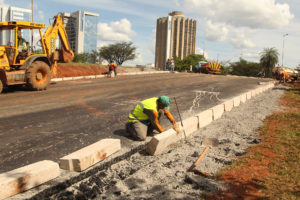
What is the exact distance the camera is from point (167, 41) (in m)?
130

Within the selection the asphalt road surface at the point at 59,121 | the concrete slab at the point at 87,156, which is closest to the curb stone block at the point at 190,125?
the asphalt road surface at the point at 59,121

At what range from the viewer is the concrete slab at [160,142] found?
5.28 meters

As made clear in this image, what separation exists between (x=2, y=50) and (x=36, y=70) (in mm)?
1655

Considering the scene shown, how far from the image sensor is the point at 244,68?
68.2m

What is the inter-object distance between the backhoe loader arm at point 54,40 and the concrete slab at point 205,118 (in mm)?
9088

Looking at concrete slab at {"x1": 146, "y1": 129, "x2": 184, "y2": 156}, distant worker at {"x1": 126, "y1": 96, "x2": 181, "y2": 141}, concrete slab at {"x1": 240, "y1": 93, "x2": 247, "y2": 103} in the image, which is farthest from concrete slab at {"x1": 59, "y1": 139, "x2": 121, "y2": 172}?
concrete slab at {"x1": 240, "y1": 93, "x2": 247, "y2": 103}

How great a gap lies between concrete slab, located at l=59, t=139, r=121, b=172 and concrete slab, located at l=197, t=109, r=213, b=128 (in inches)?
124

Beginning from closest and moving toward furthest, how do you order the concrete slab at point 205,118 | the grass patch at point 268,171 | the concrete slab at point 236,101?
the grass patch at point 268,171
the concrete slab at point 205,118
the concrete slab at point 236,101

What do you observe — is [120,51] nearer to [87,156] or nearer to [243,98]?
[243,98]

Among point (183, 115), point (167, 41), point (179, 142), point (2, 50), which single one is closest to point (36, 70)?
point (2, 50)

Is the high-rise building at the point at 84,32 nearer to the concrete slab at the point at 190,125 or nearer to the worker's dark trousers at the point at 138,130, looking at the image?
the concrete slab at the point at 190,125

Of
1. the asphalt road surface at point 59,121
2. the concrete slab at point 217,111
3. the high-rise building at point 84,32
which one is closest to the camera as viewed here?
the asphalt road surface at point 59,121

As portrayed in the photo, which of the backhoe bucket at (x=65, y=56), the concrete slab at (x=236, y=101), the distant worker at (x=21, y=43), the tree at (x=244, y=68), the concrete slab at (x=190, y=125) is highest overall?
the tree at (x=244, y=68)

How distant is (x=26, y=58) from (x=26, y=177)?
31.9ft
